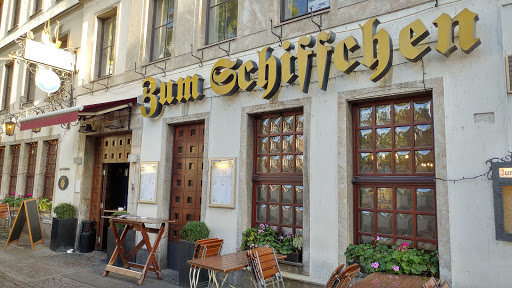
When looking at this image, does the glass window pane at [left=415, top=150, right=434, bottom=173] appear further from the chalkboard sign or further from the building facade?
the chalkboard sign

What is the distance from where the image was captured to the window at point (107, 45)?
34.0ft

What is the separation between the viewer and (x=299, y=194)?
245 inches

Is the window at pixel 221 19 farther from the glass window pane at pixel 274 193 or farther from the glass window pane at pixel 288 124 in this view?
the glass window pane at pixel 274 193

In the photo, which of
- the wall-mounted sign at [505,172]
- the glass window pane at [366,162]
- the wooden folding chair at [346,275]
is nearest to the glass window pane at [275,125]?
the glass window pane at [366,162]

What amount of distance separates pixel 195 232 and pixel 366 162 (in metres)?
3.12

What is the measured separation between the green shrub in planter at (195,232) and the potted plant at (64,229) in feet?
15.1

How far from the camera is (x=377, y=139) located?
18.2 feet

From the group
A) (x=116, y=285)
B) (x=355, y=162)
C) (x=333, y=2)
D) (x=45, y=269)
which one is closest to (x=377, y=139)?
(x=355, y=162)

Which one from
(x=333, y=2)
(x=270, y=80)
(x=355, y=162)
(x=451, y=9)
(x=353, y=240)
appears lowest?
(x=353, y=240)

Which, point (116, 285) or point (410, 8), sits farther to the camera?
point (116, 285)

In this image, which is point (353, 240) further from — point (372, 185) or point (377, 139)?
point (377, 139)

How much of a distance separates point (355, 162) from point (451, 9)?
237 cm

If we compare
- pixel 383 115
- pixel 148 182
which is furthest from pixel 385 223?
pixel 148 182

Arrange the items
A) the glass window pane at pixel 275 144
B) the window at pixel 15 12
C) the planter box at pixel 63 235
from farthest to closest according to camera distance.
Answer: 1. the window at pixel 15 12
2. the planter box at pixel 63 235
3. the glass window pane at pixel 275 144
